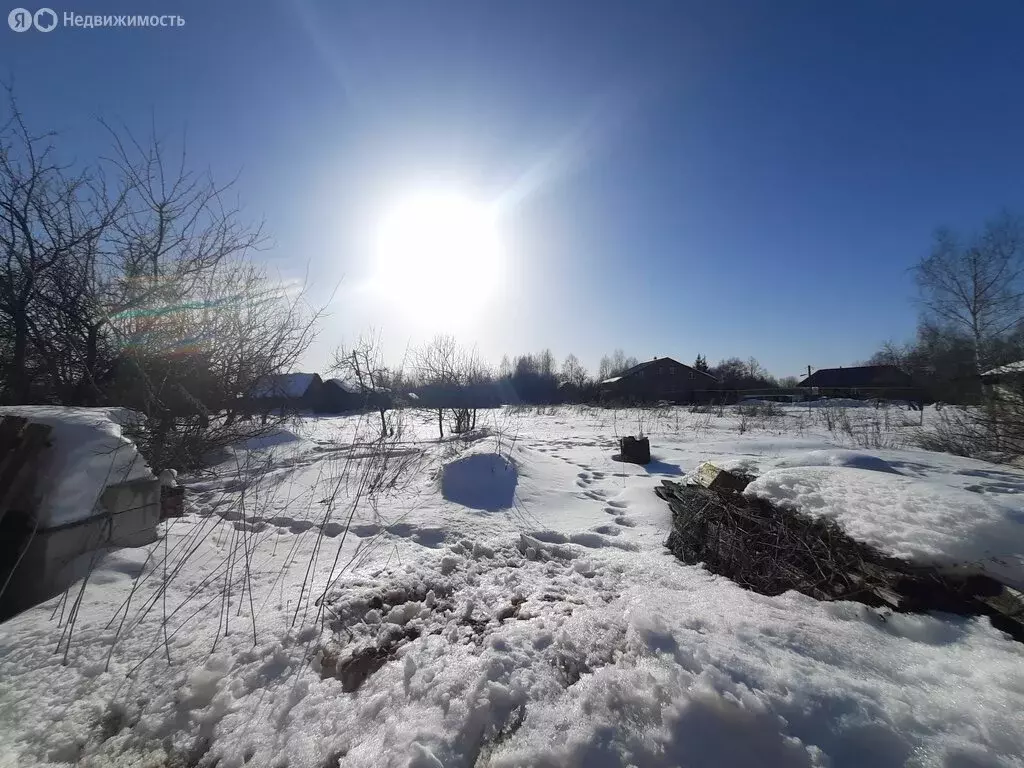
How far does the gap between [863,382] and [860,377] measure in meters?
0.70

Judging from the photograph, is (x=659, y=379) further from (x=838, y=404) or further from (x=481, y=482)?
(x=481, y=482)

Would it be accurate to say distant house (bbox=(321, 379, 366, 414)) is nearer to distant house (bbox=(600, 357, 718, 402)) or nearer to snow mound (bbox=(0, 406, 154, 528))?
distant house (bbox=(600, 357, 718, 402))

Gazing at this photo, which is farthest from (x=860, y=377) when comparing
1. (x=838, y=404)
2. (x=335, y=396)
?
(x=335, y=396)

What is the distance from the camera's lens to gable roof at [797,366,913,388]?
32.2 meters

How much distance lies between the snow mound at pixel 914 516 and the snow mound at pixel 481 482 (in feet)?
8.22

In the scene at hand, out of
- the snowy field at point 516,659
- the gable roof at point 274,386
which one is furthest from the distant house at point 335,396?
the snowy field at point 516,659

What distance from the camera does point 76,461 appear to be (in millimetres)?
2314

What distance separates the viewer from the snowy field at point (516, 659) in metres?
1.25

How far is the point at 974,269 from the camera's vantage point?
15211 mm

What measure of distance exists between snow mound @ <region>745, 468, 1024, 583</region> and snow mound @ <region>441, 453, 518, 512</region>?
2504 mm

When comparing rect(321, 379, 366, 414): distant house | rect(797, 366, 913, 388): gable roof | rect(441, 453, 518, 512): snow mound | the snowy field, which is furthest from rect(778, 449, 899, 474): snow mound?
rect(797, 366, 913, 388): gable roof

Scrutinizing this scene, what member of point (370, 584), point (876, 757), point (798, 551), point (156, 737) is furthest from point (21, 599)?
point (798, 551)

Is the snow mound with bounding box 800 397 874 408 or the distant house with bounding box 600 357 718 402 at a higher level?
the distant house with bounding box 600 357 718 402

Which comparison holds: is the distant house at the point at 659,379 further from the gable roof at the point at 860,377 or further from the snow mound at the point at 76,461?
the snow mound at the point at 76,461
